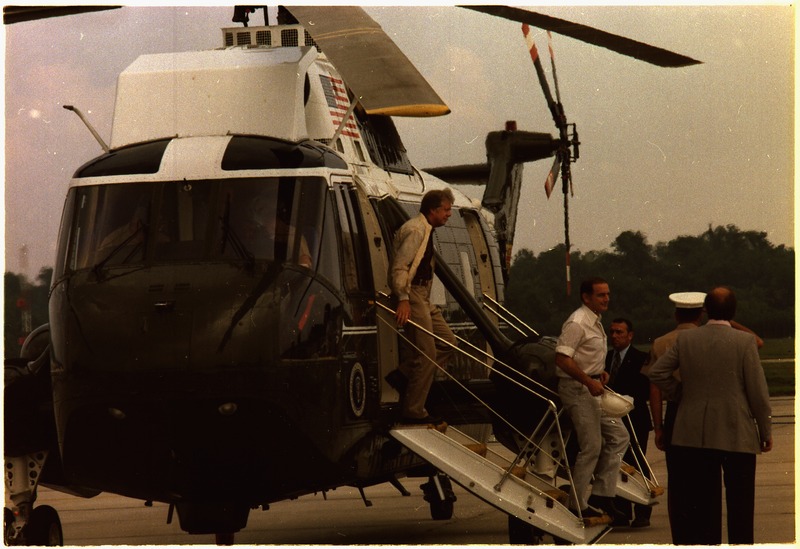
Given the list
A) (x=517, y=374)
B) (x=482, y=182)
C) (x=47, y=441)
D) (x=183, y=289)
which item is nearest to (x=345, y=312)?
(x=183, y=289)

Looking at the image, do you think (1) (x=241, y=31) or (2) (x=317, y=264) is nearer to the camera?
(2) (x=317, y=264)

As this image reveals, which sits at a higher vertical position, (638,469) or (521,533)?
(521,533)

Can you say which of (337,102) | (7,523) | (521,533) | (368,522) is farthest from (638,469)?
(7,523)

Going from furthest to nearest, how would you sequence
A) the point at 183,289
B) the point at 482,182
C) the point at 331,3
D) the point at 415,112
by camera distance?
1. the point at 482,182
2. the point at 331,3
3. the point at 183,289
4. the point at 415,112

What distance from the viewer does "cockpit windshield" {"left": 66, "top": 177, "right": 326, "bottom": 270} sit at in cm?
947

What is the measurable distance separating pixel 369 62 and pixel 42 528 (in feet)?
14.8

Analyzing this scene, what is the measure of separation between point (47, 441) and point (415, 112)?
411 cm

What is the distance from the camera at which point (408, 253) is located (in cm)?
1019

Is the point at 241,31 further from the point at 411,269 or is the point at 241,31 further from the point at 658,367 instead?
the point at 658,367

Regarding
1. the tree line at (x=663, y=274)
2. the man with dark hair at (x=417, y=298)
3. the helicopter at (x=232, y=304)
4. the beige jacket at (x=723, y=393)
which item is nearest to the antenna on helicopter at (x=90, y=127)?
the helicopter at (x=232, y=304)

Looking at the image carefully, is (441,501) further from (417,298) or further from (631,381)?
(417,298)

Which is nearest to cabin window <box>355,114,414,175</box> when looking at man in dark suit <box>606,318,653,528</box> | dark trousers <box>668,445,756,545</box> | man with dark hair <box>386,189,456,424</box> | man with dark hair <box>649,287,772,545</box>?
man with dark hair <box>386,189,456,424</box>

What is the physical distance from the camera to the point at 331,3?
10.0m

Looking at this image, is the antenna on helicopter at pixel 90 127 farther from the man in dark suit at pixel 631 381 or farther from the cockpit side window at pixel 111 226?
the man in dark suit at pixel 631 381
